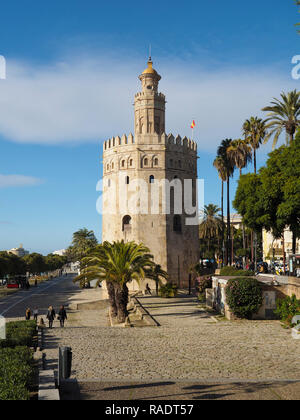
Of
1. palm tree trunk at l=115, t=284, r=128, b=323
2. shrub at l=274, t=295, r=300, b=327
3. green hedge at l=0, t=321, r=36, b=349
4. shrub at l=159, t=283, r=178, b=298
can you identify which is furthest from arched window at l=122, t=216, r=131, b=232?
green hedge at l=0, t=321, r=36, b=349

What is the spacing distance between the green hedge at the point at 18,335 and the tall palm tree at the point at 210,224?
56.9m

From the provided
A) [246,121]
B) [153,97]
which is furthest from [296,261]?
[153,97]

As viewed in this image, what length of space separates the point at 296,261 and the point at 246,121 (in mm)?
17666

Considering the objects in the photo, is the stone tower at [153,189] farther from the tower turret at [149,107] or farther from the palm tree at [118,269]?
the palm tree at [118,269]

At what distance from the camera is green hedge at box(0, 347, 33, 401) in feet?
28.0

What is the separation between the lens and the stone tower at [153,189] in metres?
46.1

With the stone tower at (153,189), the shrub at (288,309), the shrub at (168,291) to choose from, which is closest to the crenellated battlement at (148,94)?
the stone tower at (153,189)

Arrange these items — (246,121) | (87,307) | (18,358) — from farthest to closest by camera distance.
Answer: (246,121) → (87,307) → (18,358)

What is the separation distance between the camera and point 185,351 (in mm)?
15508

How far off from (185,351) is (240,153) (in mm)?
35150

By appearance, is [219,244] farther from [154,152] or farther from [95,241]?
[154,152]

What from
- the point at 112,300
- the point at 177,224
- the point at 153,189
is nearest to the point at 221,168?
the point at 177,224

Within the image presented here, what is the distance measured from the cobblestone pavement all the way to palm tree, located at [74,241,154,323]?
3.78 meters

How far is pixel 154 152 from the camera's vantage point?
4700 cm
